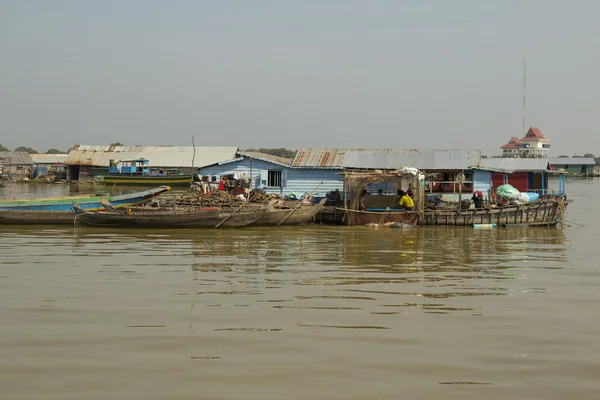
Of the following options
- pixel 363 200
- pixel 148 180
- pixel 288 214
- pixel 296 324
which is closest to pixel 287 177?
pixel 363 200

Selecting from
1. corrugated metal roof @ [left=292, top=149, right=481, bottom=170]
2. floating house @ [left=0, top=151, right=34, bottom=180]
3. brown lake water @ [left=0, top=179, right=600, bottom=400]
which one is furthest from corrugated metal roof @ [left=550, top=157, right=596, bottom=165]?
brown lake water @ [left=0, top=179, right=600, bottom=400]

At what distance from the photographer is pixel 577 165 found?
8894 cm

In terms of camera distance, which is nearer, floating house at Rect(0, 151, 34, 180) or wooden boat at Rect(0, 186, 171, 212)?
wooden boat at Rect(0, 186, 171, 212)

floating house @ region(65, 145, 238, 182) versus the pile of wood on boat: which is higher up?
floating house @ region(65, 145, 238, 182)

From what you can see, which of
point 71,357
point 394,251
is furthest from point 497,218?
point 71,357

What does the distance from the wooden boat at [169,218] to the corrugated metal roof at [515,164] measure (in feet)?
36.5

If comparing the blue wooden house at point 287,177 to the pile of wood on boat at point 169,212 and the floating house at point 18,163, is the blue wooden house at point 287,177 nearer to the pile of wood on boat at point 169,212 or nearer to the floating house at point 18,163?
the pile of wood on boat at point 169,212

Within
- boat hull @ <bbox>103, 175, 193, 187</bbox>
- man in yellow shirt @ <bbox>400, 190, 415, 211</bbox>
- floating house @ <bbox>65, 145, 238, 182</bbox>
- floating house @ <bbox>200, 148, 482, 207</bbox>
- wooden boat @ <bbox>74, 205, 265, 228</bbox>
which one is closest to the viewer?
wooden boat @ <bbox>74, 205, 265, 228</bbox>

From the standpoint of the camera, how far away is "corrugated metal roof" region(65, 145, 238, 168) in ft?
168

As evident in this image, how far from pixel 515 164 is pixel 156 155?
108ft

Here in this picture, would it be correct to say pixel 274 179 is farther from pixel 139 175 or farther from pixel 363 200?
pixel 139 175

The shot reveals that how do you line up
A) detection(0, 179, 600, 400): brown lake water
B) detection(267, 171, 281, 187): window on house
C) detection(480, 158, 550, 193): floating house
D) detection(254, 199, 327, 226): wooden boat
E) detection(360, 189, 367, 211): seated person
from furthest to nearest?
detection(480, 158, 550, 193): floating house, detection(267, 171, 281, 187): window on house, detection(360, 189, 367, 211): seated person, detection(254, 199, 327, 226): wooden boat, detection(0, 179, 600, 400): brown lake water

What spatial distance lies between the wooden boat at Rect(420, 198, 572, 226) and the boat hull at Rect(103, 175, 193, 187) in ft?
87.6

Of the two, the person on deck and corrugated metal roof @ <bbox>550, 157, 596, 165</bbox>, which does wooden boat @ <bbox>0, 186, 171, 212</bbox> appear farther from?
corrugated metal roof @ <bbox>550, 157, 596, 165</bbox>
